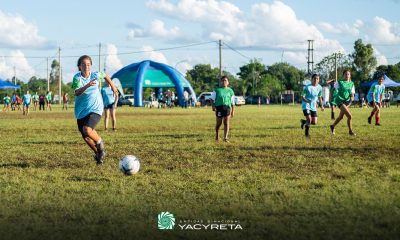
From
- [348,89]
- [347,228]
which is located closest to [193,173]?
[347,228]

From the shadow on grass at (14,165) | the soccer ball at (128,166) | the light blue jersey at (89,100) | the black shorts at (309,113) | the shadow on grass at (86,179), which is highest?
the light blue jersey at (89,100)

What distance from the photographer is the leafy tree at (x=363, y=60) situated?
9231 centimetres

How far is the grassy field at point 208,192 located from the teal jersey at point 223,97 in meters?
2.42

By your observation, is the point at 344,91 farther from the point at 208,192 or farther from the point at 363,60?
the point at 363,60

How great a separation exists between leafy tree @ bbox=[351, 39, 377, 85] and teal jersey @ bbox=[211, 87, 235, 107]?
8005cm

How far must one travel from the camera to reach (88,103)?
437 inches

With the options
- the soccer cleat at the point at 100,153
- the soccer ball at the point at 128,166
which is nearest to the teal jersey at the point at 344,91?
the soccer cleat at the point at 100,153

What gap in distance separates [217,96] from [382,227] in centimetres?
1087

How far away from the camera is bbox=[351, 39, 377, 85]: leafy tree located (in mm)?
92312

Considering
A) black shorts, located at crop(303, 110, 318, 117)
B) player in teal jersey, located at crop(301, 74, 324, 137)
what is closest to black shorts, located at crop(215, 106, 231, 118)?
player in teal jersey, located at crop(301, 74, 324, 137)

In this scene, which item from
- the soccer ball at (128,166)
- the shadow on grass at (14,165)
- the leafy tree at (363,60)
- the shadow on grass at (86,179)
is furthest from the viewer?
the leafy tree at (363,60)

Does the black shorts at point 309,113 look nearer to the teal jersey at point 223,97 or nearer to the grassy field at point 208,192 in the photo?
the teal jersey at point 223,97

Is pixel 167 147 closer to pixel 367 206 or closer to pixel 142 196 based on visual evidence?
pixel 142 196

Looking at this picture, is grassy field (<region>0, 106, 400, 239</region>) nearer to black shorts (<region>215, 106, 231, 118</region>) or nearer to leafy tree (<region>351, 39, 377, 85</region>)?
black shorts (<region>215, 106, 231, 118</region>)
